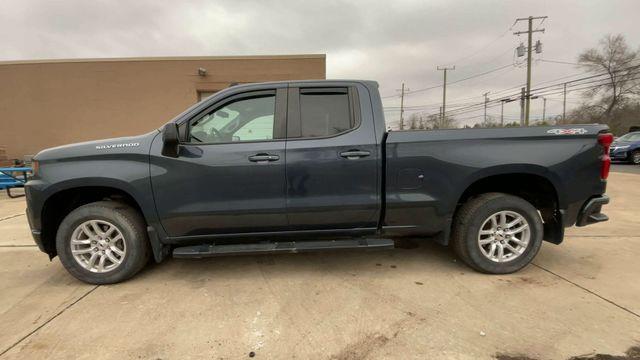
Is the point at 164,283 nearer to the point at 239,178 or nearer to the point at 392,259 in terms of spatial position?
the point at 239,178

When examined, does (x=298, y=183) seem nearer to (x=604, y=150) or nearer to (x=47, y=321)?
(x=47, y=321)

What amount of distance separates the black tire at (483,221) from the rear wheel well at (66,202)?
3.33 metres

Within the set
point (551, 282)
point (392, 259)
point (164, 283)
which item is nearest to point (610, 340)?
point (551, 282)

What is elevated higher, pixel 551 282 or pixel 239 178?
pixel 239 178

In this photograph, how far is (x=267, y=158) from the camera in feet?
11.2

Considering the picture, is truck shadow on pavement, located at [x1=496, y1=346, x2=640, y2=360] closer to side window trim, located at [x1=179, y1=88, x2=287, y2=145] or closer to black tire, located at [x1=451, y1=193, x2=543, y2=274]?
black tire, located at [x1=451, y1=193, x2=543, y2=274]

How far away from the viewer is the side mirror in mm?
3229

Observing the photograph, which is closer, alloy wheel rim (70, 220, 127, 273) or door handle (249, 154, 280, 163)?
door handle (249, 154, 280, 163)

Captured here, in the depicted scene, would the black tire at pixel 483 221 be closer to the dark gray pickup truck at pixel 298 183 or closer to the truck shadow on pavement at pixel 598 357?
the dark gray pickup truck at pixel 298 183

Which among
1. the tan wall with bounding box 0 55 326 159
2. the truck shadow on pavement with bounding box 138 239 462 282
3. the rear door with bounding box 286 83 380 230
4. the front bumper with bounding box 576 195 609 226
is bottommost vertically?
the truck shadow on pavement with bounding box 138 239 462 282

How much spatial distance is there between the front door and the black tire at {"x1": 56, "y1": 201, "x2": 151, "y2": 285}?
335mm

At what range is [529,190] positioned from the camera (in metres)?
3.93

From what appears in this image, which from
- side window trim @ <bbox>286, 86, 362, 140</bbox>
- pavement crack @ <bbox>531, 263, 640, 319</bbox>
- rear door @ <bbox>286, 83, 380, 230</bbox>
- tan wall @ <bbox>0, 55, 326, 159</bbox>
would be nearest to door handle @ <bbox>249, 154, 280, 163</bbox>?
rear door @ <bbox>286, 83, 380, 230</bbox>

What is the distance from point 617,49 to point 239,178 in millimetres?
55595
